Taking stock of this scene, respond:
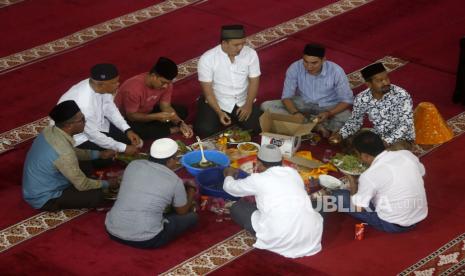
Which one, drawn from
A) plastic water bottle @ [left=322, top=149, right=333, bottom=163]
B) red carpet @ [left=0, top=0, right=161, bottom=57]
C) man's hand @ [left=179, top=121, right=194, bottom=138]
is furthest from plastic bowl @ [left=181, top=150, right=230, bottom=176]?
red carpet @ [left=0, top=0, right=161, bottom=57]

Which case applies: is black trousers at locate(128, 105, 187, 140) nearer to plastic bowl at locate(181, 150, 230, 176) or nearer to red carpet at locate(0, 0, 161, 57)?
plastic bowl at locate(181, 150, 230, 176)

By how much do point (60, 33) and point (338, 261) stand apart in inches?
158

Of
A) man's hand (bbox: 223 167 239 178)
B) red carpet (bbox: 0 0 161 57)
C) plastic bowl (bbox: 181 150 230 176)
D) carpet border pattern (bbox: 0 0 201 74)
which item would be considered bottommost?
plastic bowl (bbox: 181 150 230 176)

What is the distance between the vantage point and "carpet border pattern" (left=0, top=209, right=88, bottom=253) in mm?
5305

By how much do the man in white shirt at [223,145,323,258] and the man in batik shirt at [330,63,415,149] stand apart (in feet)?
3.76

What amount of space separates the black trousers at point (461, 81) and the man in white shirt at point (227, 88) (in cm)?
162

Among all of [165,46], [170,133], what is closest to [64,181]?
[170,133]

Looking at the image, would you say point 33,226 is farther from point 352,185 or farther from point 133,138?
point 352,185

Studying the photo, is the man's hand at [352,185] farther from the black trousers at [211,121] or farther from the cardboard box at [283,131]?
the black trousers at [211,121]

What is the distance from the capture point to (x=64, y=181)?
5.46 metres

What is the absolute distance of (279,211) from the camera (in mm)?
4980

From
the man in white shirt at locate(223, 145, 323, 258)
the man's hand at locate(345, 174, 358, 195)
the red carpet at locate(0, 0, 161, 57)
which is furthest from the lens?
the red carpet at locate(0, 0, 161, 57)

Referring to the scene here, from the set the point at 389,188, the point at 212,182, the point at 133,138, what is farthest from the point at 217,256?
the point at 133,138

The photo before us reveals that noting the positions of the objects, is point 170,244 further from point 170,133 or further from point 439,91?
point 439,91
